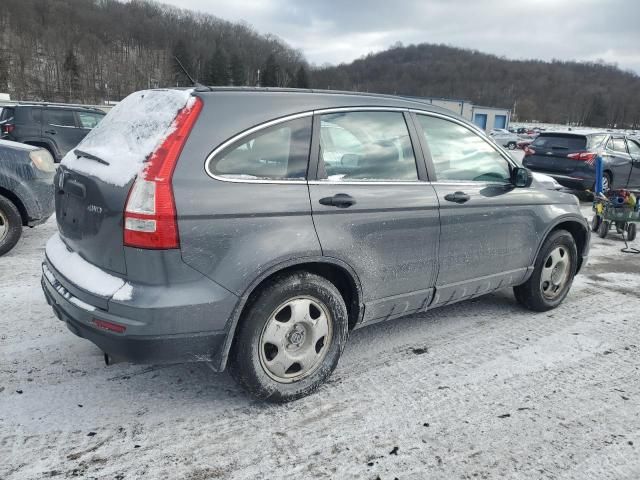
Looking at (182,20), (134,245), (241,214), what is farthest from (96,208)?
(182,20)

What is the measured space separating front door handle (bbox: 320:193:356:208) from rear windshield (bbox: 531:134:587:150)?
10.4 metres

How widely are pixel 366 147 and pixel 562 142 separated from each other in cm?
1026

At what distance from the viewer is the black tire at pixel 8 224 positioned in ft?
17.4

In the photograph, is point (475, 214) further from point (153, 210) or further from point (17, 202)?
point (17, 202)

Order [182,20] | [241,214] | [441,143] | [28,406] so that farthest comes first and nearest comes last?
1. [182,20]
2. [441,143]
3. [28,406]
4. [241,214]

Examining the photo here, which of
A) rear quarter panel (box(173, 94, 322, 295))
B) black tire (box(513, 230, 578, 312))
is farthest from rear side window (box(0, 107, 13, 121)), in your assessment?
black tire (box(513, 230, 578, 312))

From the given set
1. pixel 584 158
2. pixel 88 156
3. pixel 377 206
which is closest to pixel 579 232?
pixel 377 206

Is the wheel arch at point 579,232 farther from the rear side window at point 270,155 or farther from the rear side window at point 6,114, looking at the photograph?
the rear side window at point 6,114

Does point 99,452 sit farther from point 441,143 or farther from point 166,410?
point 441,143

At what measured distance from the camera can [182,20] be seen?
110 metres

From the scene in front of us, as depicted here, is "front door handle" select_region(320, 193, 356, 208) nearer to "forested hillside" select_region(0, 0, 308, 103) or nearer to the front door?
the front door

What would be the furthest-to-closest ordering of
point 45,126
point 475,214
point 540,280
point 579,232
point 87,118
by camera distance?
point 87,118 < point 45,126 < point 579,232 < point 540,280 < point 475,214

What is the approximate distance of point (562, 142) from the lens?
11.8 meters

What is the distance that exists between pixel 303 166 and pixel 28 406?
1.98m
